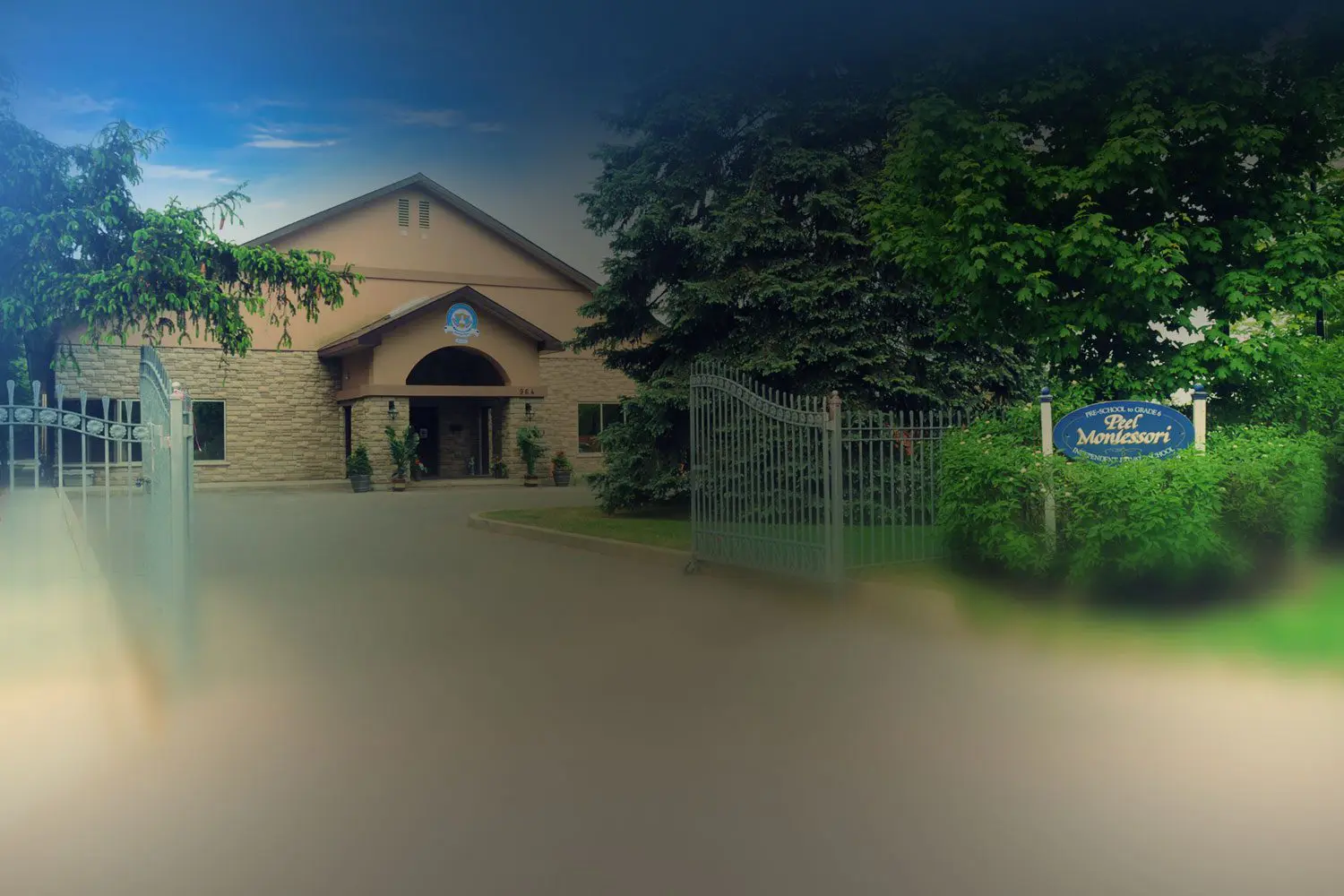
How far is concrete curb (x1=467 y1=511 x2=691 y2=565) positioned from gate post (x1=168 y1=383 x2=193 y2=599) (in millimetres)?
5998

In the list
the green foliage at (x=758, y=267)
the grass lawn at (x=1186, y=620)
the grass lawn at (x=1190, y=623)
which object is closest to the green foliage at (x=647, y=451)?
the green foliage at (x=758, y=267)

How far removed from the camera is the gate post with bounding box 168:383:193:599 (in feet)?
24.2

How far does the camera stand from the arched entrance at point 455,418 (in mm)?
34531

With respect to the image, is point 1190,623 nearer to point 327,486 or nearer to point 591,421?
point 327,486

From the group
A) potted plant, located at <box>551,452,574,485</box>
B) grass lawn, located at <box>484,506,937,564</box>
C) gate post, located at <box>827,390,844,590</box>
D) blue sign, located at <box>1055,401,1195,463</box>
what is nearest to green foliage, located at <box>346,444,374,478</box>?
potted plant, located at <box>551,452,574,485</box>

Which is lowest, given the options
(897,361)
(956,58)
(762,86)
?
(897,361)

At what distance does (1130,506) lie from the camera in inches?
361

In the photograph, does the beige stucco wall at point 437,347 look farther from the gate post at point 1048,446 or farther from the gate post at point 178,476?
the gate post at point 178,476

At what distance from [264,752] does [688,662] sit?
2846 mm

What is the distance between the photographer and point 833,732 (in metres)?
5.70

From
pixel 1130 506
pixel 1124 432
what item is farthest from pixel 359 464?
pixel 1130 506

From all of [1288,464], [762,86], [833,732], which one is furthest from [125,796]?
[762,86]

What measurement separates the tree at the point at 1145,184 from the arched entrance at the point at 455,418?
24.1 meters

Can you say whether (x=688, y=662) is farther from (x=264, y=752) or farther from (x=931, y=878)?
(x=931, y=878)
